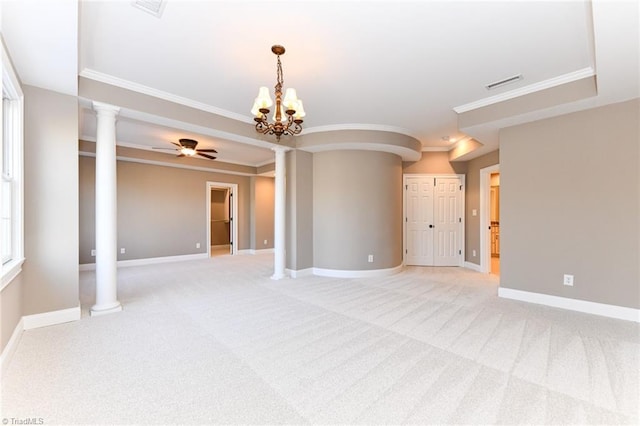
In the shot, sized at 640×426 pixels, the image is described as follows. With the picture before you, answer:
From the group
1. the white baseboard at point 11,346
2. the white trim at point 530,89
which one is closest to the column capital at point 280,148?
the white trim at point 530,89

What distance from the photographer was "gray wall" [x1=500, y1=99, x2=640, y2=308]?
3066 mm

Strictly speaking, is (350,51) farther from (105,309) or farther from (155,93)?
(105,309)

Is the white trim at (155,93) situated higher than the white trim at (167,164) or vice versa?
the white trim at (155,93)

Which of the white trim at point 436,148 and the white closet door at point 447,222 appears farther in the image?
the white closet door at point 447,222

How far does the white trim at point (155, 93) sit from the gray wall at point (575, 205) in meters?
4.00

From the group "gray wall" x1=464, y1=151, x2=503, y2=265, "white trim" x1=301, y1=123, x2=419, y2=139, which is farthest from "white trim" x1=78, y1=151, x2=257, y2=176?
"gray wall" x1=464, y1=151, x2=503, y2=265

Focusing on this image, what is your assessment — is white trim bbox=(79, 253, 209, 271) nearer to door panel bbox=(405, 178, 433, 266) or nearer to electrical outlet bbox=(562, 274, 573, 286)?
door panel bbox=(405, 178, 433, 266)

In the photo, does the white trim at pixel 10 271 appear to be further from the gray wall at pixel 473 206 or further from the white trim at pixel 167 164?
the gray wall at pixel 473 206

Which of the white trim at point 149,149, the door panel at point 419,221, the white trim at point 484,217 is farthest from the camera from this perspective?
the door panel at point 419,221

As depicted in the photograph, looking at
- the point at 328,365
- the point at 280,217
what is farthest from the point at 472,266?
the point at 328,365

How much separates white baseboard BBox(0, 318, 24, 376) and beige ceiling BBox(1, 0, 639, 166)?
233 centimetres

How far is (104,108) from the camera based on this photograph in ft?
10.3

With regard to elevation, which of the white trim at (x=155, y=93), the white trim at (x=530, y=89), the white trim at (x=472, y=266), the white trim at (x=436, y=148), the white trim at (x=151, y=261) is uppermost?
the white trim at (x=155, y=93)

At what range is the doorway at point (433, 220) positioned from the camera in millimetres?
6227
